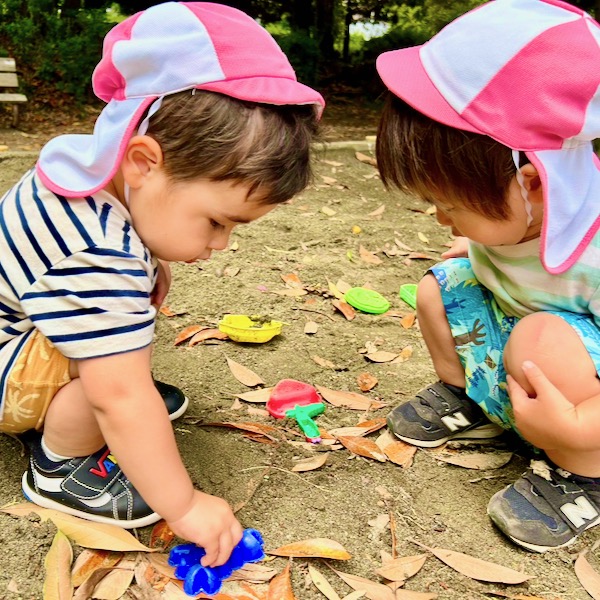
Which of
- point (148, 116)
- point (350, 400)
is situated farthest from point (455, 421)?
point (148, 116)

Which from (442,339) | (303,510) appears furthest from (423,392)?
(303,510)

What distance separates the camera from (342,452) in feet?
5.45

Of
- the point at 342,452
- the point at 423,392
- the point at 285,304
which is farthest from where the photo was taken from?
the point at 285,304

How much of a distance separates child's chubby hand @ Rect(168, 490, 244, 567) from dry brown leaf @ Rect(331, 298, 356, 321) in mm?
1146

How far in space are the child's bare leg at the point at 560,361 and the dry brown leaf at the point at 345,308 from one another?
90cm

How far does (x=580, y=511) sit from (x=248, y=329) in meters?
1.04

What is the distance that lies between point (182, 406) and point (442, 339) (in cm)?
67

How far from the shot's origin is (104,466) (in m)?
1.42

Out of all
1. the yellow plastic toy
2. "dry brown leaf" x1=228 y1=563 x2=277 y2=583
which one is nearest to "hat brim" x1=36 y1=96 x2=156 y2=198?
"dry brown leaf" x1=228 y1=563 x2=277 y2=583

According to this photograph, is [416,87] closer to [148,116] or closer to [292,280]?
[148,116]

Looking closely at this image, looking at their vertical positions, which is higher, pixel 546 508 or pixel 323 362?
pixel 546 508

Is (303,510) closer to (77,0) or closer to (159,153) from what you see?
(159,153)

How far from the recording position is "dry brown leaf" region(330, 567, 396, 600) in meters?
1.27

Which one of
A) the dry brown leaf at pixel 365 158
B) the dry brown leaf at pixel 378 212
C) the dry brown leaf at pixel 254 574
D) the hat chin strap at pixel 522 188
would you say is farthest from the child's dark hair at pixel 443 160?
the dry brown leaf at pixel 365 158
